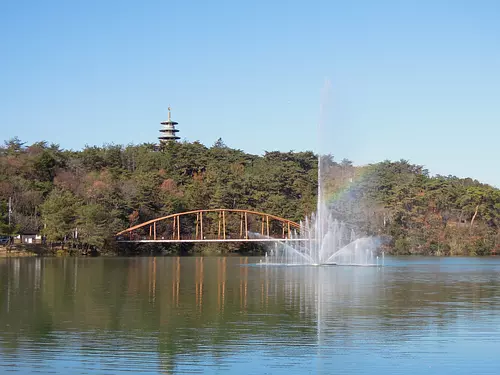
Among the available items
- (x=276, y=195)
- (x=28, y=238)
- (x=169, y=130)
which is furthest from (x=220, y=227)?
(x=169, y=130)

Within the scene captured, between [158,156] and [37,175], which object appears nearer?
[37,175]

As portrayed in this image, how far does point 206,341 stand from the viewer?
45.1ft

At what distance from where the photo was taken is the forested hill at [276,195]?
2248 inches

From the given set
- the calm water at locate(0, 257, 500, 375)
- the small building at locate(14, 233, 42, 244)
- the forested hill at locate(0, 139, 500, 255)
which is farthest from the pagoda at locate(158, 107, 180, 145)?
the calm water at locate(0, 257, 500, 375)

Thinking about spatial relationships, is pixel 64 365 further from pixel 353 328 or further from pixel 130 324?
pixel 353 328

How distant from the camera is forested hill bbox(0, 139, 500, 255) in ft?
187

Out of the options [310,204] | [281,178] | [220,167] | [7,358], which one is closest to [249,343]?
[7,358]

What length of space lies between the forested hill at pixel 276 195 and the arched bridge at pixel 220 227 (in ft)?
3.39

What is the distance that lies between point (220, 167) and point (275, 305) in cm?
5259

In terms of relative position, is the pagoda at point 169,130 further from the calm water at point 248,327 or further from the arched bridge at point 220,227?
the calm water at point 248,327

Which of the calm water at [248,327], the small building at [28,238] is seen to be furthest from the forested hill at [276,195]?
the calm water at [248,327]

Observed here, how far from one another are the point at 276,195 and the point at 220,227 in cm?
613

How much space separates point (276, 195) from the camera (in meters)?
63.5

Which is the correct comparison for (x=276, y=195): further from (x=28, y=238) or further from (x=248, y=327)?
(x=248, y=327)
